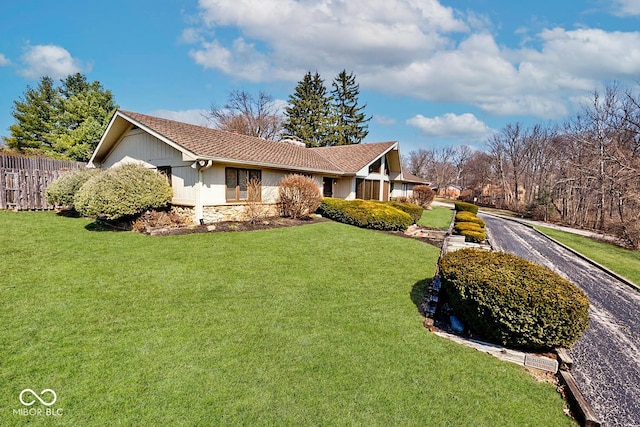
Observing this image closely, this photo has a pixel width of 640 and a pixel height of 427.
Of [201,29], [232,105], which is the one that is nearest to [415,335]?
[201,29]

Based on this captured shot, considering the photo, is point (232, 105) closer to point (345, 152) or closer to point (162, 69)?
point (162, 69)

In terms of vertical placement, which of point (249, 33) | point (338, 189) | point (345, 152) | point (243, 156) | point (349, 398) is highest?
point (249, 33)

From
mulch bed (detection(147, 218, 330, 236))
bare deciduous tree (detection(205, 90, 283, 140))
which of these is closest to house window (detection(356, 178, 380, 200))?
mulch bed (detection(147, 218, 330, 236))

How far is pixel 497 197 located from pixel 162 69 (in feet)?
158

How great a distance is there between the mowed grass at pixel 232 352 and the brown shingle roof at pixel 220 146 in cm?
611

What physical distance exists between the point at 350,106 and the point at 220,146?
112 feet

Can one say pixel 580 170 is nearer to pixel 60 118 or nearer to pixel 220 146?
pixel 220 146

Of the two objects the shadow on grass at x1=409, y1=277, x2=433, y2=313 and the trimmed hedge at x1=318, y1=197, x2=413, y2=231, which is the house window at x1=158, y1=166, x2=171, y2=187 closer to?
the trimmed hedge at x1=318, y1=197, x2=413, y2=231

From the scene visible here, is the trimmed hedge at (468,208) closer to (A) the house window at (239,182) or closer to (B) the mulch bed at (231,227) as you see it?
(B) the mulch bed at (231,227)

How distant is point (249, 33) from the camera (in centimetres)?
1672

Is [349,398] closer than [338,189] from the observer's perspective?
Yes

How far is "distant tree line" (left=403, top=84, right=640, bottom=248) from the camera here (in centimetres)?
2081

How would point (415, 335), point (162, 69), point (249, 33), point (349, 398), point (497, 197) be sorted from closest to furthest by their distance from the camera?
point (349, 398), point (415, 335), point (249, 33), point (162, 69), point (497, 197)

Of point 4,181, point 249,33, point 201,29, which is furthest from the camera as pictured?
point 249,33
